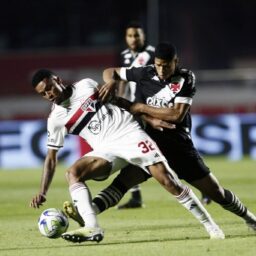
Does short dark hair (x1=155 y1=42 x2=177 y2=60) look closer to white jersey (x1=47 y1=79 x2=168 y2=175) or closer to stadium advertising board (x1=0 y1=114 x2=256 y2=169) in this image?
white jersey (x1=47 y1=79 x2=168 y2=175)

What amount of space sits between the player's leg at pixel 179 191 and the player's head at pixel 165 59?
0.92 m

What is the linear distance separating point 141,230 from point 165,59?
78.7 inches

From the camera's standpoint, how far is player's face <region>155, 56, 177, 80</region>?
29.8ft

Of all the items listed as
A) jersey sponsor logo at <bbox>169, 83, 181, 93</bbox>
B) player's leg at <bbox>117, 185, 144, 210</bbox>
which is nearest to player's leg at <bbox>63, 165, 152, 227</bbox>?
jersey sponsor logo at <bbox>169, 83, 181, 93</bbox>

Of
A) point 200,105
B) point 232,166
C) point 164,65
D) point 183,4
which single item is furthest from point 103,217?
point 183,4

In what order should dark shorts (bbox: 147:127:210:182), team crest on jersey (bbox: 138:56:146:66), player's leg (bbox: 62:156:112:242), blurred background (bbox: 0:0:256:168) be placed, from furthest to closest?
blurred background (bbox: 0:0:256:168) → team crest on jersey (bbox: 138:56:146:66) → dark shorts (bbox: 147:127:210:182) → player's leg (bbox: 62:156:112:242)

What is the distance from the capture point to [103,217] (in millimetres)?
11586

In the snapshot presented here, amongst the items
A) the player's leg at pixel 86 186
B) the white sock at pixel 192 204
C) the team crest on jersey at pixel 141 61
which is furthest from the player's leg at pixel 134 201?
the white sock at pixel 192 204

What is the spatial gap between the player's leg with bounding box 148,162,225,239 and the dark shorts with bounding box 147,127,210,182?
0.40 m

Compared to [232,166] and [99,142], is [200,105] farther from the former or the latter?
[99,142]

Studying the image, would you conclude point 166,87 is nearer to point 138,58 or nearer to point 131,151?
point 131,151

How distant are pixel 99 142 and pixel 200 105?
49.1ft

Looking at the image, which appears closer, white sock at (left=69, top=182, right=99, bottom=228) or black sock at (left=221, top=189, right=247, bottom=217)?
white sock at (left=69, top=182, right=99, bottom=228)

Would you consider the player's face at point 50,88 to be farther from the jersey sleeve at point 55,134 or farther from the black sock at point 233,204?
the black sock at point 233,204
